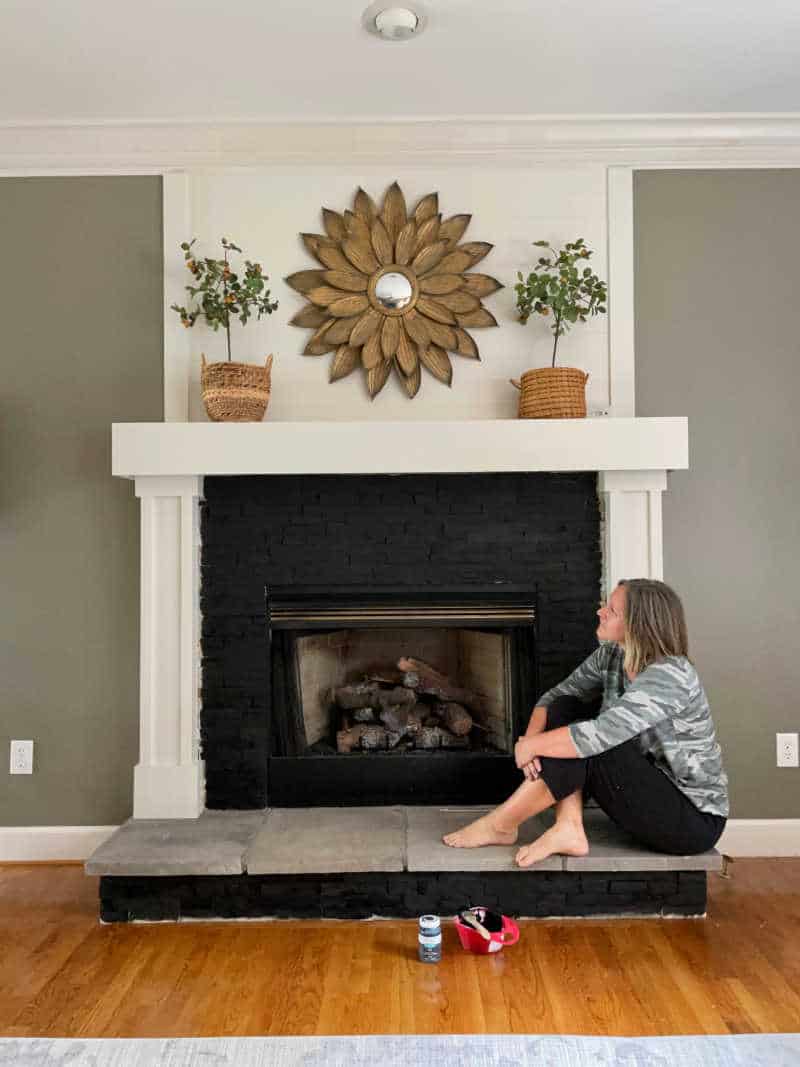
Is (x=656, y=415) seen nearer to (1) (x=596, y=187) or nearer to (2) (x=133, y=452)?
(1) (x=596, y=187)

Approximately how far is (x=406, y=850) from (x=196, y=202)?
88.9 inches

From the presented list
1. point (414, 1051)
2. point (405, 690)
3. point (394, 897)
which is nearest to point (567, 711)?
point (405, 690)

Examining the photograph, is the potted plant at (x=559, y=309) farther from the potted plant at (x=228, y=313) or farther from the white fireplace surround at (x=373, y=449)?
the potted plant at (x=228, y=313)

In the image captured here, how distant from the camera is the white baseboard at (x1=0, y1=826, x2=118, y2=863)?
303cm

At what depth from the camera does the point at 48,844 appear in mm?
3033

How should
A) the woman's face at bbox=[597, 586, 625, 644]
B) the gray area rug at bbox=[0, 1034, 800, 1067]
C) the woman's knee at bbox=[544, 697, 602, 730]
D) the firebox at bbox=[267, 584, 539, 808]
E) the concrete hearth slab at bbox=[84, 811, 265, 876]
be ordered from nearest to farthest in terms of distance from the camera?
the gray area rug at bbox=[0, 1034, 800, 1067], the concrete hearth slab at bbox=[84, 811, 265, 876], the woman's face at bbox=[597, 586, 625, 644], the woman's knee at bbox=[544, 697, 602, 730], the firebox at bbox=[267, 584, 539, 808]

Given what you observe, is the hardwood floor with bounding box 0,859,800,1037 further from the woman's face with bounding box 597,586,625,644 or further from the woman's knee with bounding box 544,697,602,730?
the woman's face with bounding box 597,586,625,644

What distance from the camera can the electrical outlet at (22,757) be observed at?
10.00 feet

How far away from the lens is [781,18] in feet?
8.05

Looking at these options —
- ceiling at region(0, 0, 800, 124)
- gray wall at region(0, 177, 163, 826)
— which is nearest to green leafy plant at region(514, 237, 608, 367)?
ceiling at region(0, 0, 800, 124)

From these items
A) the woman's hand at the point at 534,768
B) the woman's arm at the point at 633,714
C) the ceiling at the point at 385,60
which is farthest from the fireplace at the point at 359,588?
the ceiling at the point at 385,60

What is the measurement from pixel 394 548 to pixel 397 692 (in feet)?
1.76

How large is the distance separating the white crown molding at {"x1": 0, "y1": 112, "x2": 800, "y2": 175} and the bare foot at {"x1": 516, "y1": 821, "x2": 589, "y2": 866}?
87.2 inches

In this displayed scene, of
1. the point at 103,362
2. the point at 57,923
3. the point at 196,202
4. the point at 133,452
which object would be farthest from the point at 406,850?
the point at 196,202
